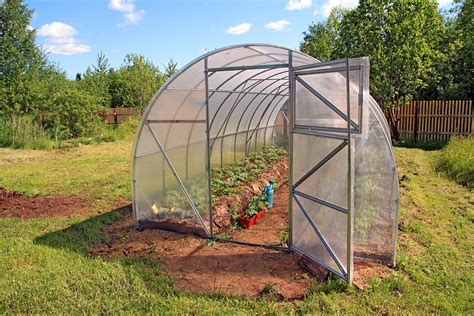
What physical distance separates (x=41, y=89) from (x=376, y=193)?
19.8 metres

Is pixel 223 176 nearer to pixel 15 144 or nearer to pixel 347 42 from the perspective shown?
pixel 347 42

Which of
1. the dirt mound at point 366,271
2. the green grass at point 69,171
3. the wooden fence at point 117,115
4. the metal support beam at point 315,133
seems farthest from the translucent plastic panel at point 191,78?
the wooden fence at point 117,115

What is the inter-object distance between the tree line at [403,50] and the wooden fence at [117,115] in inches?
466

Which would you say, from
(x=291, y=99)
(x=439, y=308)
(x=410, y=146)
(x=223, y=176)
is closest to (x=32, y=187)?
(x=223, y=176)

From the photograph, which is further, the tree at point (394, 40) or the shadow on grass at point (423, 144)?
the tree at point (394, 40)

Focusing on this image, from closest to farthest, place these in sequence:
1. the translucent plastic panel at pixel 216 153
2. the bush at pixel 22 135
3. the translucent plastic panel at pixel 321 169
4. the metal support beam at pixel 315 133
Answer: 1. the metal support beam at pixel 315 133
2. the translucent plastic panel at pixel 321 169
3. the translucent plastic panel at pixel 216 153
4. the bush at pixel 22 135

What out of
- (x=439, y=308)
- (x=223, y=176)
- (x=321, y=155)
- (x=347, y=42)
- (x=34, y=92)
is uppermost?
(x=347, y=42)

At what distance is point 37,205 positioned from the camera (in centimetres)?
762

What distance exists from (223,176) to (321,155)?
13.2 ft

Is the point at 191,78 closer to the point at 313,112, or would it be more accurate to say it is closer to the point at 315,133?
the point at 313,112

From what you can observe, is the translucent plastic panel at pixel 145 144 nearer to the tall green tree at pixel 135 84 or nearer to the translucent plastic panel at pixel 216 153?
the translucent plastic panel at pixel 216 153

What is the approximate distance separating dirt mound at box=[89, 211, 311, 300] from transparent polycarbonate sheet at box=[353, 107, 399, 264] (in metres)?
1.05

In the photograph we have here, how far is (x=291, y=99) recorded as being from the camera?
5004 mm

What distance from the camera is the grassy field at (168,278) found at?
392cm
